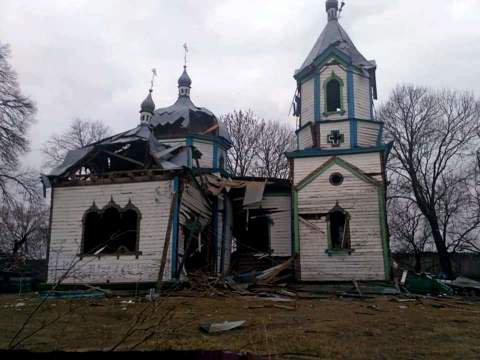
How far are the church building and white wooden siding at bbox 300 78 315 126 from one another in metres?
0.06

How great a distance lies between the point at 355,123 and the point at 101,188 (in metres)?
10.9

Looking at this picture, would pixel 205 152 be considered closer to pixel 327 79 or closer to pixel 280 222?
pixel 280 222

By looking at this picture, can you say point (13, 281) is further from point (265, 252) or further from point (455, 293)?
point (455, 293)

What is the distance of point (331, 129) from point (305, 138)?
4.16 feet

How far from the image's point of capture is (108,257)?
1716 cm

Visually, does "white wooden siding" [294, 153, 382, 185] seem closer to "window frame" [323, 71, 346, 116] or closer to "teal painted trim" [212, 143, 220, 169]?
"window frame" [323, 71, 346, 116]

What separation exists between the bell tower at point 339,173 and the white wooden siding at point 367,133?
0.14 ft

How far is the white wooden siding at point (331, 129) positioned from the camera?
68.0ft

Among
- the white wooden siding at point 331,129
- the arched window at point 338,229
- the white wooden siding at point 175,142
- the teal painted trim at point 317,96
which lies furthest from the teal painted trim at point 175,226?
the teal painted trim at point 317,96

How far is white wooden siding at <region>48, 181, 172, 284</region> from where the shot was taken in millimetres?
16828

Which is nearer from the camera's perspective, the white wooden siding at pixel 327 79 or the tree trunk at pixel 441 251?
the white wooden siding at pixel 327 79

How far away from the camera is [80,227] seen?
58.4ft

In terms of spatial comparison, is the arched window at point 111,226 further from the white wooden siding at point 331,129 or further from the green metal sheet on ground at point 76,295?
the white wooden siding at point 331,129

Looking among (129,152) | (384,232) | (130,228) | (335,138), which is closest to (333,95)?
(335,138)
